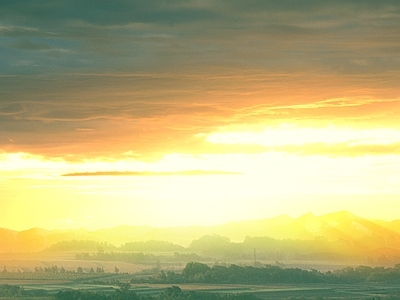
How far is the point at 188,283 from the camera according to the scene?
189 m

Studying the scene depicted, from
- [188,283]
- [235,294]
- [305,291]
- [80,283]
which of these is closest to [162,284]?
[188,283]

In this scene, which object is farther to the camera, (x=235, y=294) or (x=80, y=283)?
(x=80, y=283)

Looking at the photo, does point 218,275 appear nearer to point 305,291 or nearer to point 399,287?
point 305,291

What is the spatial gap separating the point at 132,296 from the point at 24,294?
28.3 m

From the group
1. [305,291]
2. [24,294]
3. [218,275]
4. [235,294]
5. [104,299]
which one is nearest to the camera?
[104,299]

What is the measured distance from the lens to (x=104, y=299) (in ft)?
453

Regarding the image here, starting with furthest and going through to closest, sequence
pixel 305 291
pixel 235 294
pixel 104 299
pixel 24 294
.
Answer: pixel 305 291 < pixel 24 294 < pixel 235 294 < pixel 104 299

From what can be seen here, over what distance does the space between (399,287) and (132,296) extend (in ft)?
249

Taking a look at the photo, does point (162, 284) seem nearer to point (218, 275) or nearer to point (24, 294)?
point (218, 275)

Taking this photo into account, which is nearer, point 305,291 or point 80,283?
point 305,291

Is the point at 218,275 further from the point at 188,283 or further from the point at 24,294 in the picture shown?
the point at 24,294

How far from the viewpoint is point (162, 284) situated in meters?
194

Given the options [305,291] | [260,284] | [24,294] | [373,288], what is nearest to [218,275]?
[260,284]

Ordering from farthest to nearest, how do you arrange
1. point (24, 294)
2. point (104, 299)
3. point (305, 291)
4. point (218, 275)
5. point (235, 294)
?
point (218, 275) → point (305, 291) → point (24, 294) → point (235, 294) → point (104, 299)
